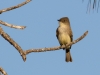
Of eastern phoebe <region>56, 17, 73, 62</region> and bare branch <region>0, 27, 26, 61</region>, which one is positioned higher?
bare branch <region>0, 27, 26, 61</region>

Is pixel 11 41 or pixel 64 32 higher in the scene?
pixel 11 41

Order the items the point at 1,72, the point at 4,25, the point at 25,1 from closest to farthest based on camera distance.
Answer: the point at 1,72, the point at 4,25, the point at 25,1

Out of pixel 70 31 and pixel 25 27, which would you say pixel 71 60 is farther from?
pixel 25 27

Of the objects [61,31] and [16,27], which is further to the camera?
[61,31]

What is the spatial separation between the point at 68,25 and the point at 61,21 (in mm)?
212

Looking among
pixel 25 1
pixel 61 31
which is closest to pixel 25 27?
pixel 25 1

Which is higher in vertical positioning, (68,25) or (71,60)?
(68,25)

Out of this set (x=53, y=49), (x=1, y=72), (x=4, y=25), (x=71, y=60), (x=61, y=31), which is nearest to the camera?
(x=1, y=72)

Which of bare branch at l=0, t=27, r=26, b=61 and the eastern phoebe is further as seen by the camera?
the eastern phoebe

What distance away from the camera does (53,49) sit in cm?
367

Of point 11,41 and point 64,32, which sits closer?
point 11,41

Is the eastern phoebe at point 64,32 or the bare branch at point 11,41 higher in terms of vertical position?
the bare branch at point 11,41

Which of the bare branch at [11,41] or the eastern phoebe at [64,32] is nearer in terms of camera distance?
the bare branch at [11,41]

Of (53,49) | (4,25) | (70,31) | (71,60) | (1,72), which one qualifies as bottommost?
(71,60)
